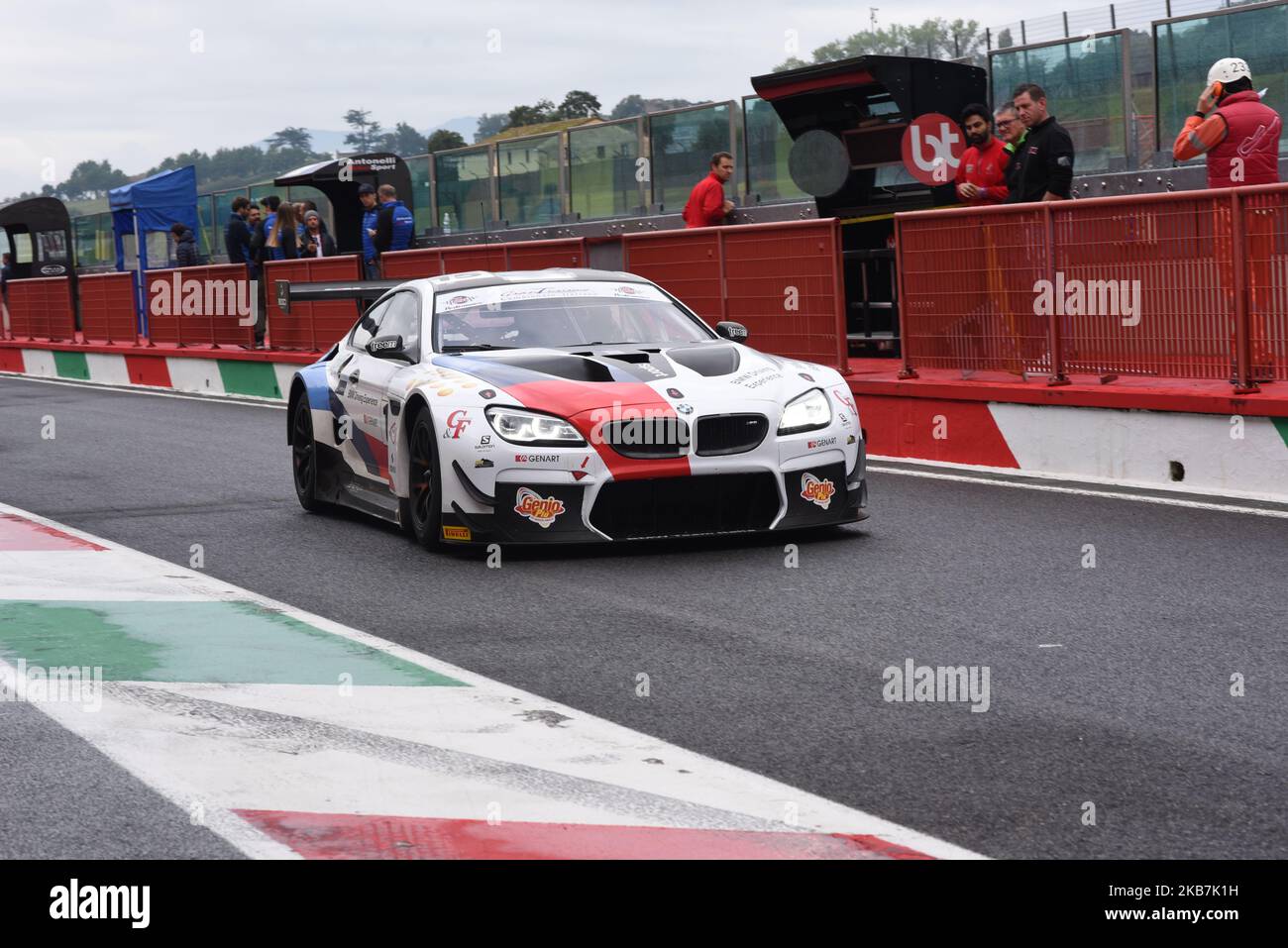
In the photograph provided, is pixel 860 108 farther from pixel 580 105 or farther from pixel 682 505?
pixel 580 105

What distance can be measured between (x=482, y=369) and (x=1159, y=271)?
166 inches

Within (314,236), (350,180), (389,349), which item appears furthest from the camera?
(350,180)

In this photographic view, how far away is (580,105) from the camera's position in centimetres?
9575

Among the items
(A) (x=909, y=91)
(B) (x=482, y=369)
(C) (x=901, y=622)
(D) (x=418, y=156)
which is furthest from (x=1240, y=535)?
(D) (x=418, y=156)

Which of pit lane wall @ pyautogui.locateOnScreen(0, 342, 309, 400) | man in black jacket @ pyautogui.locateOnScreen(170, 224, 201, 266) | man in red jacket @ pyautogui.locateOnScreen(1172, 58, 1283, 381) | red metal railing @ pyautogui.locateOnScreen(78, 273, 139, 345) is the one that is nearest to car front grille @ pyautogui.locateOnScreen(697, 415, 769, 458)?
man in red jacket @ pyautogui.locateOnScreen(1172, 58, 1283, 381)

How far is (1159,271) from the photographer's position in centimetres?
1098

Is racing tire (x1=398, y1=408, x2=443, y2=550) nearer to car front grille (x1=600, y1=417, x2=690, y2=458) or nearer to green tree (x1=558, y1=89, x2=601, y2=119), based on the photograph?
car front grille (x1=600, y1=417, x2=690, y2=458)

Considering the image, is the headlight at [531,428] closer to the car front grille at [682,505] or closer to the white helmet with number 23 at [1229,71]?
the car front grille at [682,505]

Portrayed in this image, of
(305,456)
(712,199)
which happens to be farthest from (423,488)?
(712,199)

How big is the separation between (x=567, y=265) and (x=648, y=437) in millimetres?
8704

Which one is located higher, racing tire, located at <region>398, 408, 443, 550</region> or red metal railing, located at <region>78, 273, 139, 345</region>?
red metal railing, located at <region>78, 273, 139, 345</region>

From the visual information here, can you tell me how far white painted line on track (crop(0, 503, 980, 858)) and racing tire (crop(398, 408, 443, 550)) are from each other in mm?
2441

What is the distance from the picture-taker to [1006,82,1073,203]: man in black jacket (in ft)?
41.8
